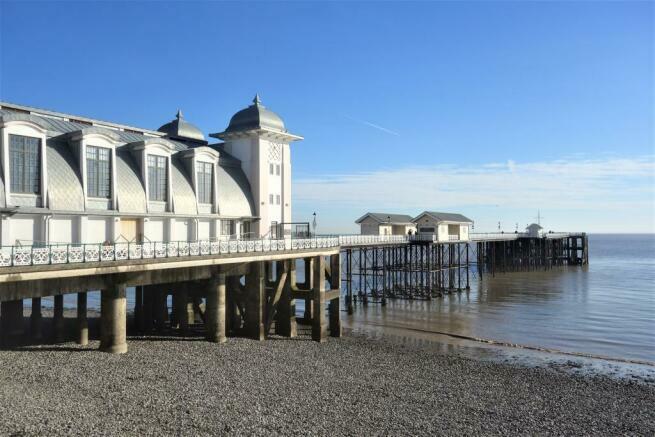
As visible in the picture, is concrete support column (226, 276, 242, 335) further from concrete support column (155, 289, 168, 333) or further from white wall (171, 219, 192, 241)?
concrete support column (155, 289, 168, 333)

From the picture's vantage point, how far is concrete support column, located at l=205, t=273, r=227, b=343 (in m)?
21.9

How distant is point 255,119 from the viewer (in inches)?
1130

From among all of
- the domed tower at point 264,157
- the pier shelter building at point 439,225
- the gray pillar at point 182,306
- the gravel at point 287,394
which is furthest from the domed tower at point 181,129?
the pier shelter building at point 439,225

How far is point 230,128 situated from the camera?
29562mm

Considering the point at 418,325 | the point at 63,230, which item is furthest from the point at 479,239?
the point at 63,230

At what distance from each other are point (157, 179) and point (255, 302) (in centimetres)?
753

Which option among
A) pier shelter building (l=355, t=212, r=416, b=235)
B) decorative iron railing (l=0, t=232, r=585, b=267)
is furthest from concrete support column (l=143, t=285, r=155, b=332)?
pier shelter building (l=355, t=212, r=416, b=235)

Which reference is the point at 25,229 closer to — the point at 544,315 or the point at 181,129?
the point at 181,129

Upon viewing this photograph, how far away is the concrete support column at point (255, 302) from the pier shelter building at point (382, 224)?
2057 centimetres

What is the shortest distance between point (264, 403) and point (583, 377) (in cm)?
1394

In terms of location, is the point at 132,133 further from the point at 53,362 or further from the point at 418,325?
the point at 418,325

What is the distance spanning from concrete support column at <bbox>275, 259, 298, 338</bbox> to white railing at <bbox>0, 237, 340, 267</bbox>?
2002mm

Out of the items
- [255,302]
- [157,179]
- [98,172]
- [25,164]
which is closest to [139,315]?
[255,302]

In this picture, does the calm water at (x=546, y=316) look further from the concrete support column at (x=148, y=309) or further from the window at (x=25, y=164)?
the window at (x=25, y=164)
